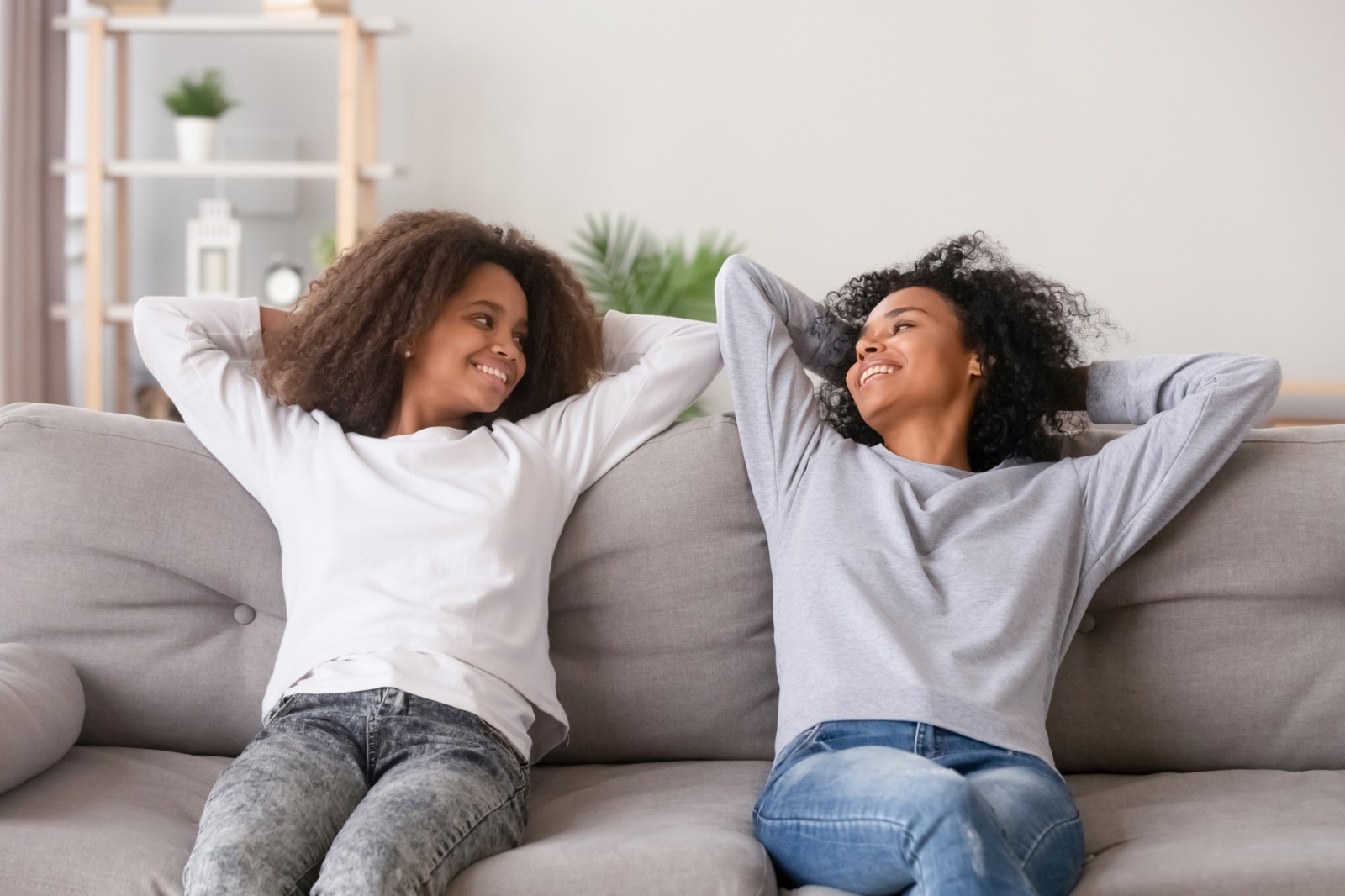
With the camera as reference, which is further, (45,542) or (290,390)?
(290,390)

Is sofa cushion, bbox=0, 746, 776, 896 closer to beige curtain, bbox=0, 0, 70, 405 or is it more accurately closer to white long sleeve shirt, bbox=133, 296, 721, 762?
white long sleeve shirt, bbox=133, 296, 721, 762

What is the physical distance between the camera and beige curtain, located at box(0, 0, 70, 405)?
385cm

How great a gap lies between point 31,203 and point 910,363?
131 inches

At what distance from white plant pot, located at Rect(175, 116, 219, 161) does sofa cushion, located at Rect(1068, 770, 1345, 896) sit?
3.41 metres

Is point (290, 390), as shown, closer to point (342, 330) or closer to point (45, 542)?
point (342, 330)

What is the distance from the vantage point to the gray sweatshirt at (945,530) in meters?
1.42

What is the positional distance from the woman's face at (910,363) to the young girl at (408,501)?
24 centimetres

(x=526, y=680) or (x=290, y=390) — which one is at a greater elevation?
(x=290, y=390)

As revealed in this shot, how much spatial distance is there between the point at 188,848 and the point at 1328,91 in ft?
13.9

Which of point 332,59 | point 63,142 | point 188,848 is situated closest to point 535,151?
point 332,59

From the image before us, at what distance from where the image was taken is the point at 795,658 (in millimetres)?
1498

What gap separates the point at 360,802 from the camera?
4.39ft

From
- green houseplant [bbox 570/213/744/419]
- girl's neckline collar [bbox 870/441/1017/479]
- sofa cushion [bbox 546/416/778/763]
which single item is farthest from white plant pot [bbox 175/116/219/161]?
girl's neckline collar [bbox 870/441/1017/479]

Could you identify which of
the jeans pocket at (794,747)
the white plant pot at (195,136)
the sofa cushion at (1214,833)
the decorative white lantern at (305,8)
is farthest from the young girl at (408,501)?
the white plant pot at (195,136)
